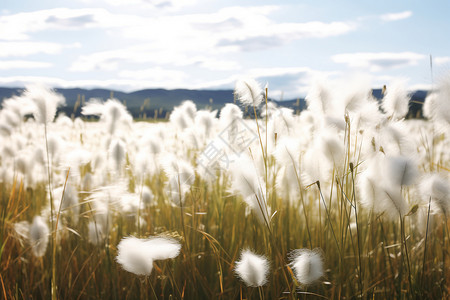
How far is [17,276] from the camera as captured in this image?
1705 mm

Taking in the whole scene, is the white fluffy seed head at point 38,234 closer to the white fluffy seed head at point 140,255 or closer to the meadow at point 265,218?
the meadow at point 265,218

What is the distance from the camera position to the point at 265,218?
1019mm

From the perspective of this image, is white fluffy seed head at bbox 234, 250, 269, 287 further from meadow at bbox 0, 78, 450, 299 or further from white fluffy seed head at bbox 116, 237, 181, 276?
white fluffy seed head at bbox 116, 237, 181, 276

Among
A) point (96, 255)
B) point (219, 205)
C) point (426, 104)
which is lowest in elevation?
point (96, 255)

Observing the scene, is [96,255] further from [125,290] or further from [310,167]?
[310,167]

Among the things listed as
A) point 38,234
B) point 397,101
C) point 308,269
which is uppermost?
point 397,101

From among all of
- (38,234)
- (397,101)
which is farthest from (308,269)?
(38,234)

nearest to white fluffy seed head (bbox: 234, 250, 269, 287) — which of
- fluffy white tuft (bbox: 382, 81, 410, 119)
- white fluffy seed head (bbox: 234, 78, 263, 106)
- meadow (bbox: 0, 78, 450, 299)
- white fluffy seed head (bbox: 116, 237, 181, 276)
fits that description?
meadow (bbox: 0, 78, 450, 299)

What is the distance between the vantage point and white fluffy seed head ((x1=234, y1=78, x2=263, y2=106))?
134cm

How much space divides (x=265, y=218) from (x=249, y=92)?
1.67 feet

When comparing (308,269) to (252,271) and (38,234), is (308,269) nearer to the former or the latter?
(252,271)

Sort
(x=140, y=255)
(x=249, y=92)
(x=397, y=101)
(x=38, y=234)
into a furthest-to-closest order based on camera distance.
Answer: (x=38, y=234), (x=397, y=101), (x=249, y=92), (x=140, y=255)

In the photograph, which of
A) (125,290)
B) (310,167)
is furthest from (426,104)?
(125,290)

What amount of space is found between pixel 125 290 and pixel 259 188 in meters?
0.88
